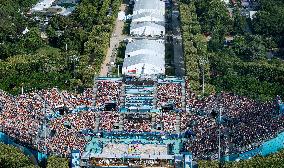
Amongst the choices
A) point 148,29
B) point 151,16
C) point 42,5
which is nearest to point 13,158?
point 148,29

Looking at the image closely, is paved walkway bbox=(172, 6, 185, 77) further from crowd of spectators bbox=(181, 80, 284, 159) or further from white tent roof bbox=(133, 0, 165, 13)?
crowd of spectators bbox=(181, 80, 284, 159)

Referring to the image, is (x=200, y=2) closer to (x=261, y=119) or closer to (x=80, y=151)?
(x=261, y=119)

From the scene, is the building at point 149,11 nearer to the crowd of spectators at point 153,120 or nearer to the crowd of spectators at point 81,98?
the crowd of spectators at point 153,120

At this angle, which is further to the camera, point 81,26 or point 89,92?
point 81,26

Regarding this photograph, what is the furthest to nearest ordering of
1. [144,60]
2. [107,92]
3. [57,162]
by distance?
1. [144,60]
2. [107,92]
3. [57,162]

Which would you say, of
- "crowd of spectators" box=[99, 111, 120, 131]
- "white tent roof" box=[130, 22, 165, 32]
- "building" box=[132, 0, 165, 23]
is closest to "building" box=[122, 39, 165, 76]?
"white tent roof" box=[130, 22, 165, 32]

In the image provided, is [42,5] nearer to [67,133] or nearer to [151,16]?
[151,16]

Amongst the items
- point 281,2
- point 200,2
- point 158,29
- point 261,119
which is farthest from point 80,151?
point 281,2
